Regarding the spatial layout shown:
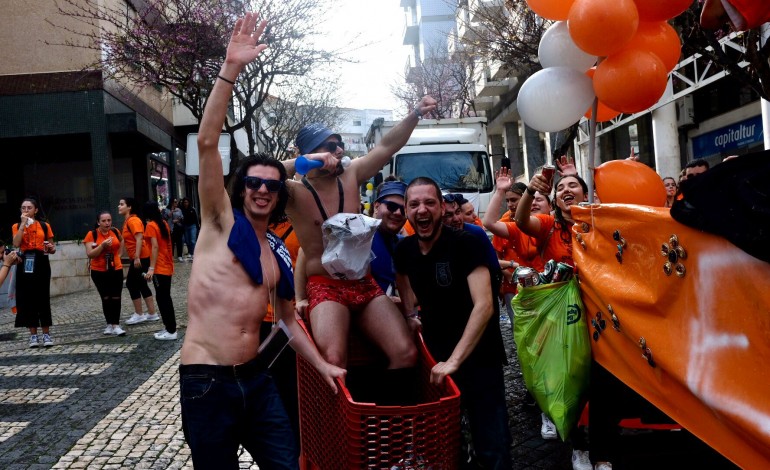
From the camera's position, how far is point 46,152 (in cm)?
2164

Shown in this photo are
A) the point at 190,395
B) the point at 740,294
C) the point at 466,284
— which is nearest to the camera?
the point at 740,294

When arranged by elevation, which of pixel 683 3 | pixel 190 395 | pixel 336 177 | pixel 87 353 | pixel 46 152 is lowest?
pixel 87 353

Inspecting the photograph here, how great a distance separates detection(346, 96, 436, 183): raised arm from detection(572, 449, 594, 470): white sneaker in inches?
79.7

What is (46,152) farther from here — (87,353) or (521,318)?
(521,318)

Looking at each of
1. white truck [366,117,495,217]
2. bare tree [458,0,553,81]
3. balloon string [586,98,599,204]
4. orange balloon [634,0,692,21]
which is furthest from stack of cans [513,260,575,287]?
white truck [366,117,495,217]

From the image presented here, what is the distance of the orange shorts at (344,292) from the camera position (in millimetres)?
3719

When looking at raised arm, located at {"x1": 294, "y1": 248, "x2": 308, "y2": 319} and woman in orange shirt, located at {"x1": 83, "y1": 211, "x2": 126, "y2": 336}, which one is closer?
raised arm, located at {"x1": 294, "y1": 248, "x2": 308, "y2": 319}

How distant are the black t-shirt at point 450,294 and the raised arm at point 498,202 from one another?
1.41 metres

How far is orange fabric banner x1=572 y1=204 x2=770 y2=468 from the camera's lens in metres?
1.99

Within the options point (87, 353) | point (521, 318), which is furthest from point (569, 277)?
point (87, 353)

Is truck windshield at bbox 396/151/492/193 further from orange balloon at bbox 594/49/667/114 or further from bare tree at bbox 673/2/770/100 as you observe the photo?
orange balloon at bbox 594/49/667/114

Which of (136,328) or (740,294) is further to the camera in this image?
(136,328)

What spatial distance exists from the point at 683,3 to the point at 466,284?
1.67m

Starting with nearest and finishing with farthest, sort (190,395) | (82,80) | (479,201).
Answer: (190,395), (479,201), (82,80)
